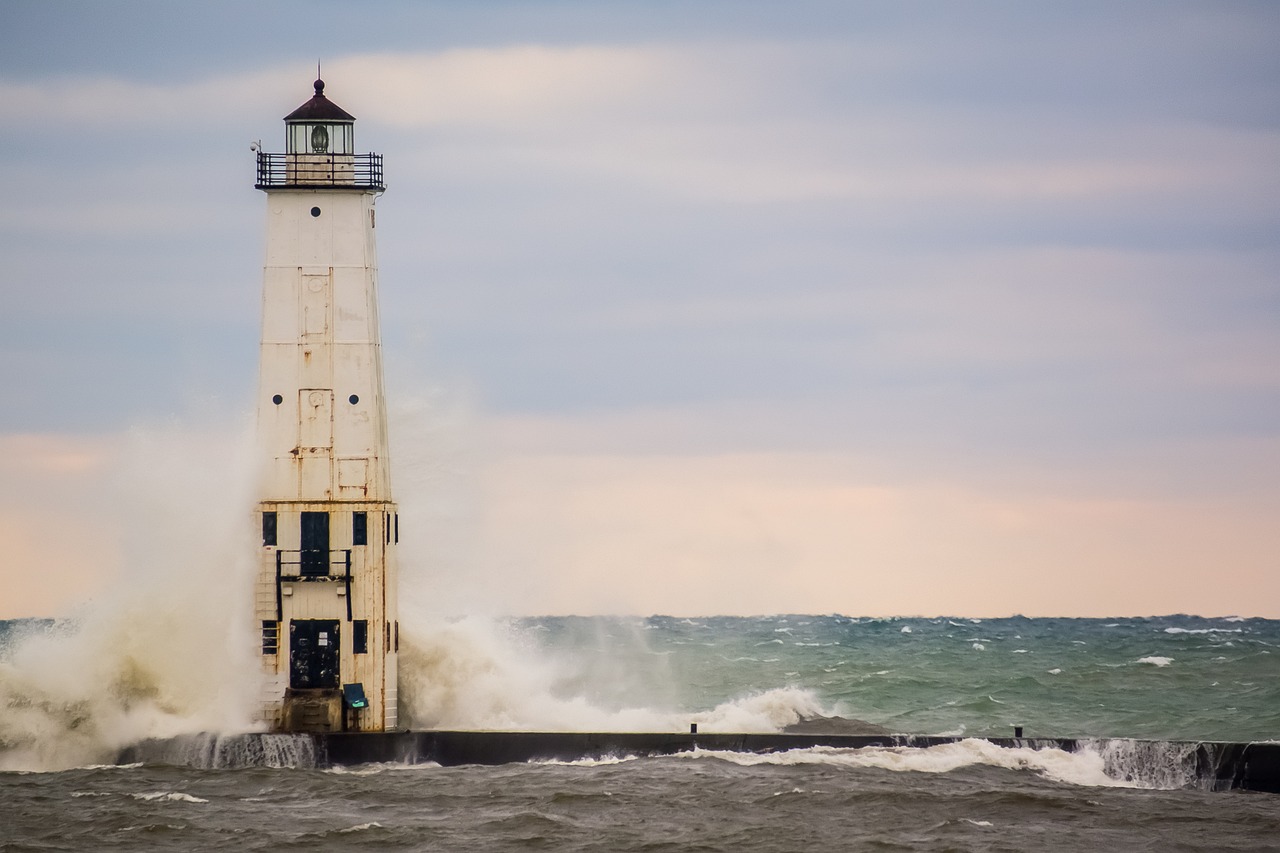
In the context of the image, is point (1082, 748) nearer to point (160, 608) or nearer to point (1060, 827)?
point (1060, 827)

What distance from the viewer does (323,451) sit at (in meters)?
25.1

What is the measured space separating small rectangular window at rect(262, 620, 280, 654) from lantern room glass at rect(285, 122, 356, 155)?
731cm

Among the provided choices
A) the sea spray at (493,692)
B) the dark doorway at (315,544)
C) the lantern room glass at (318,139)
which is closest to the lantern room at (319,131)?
the lantern room glass at (318,139)

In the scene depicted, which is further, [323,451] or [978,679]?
[978,679]

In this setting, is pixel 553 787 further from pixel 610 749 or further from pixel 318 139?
A: pixel 318 139

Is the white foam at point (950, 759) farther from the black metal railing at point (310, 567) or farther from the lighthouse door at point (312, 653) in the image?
the black metal railing at point (310, 567)

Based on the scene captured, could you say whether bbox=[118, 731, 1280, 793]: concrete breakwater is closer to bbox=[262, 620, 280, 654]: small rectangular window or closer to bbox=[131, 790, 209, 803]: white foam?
bbox=[262, 620, 280, 654]: small rectangular window

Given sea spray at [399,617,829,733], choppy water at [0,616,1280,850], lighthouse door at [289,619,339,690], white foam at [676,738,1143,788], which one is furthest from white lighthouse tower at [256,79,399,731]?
white foam at [676,738,1143,788]

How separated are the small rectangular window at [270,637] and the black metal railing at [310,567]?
0.13 metres

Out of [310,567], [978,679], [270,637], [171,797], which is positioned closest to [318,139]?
[310,567]

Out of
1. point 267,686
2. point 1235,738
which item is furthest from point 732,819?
point 1235,738

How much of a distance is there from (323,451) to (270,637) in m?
2.89

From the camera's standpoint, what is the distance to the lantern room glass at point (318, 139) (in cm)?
2580

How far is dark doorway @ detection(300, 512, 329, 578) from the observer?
24.8 meters
